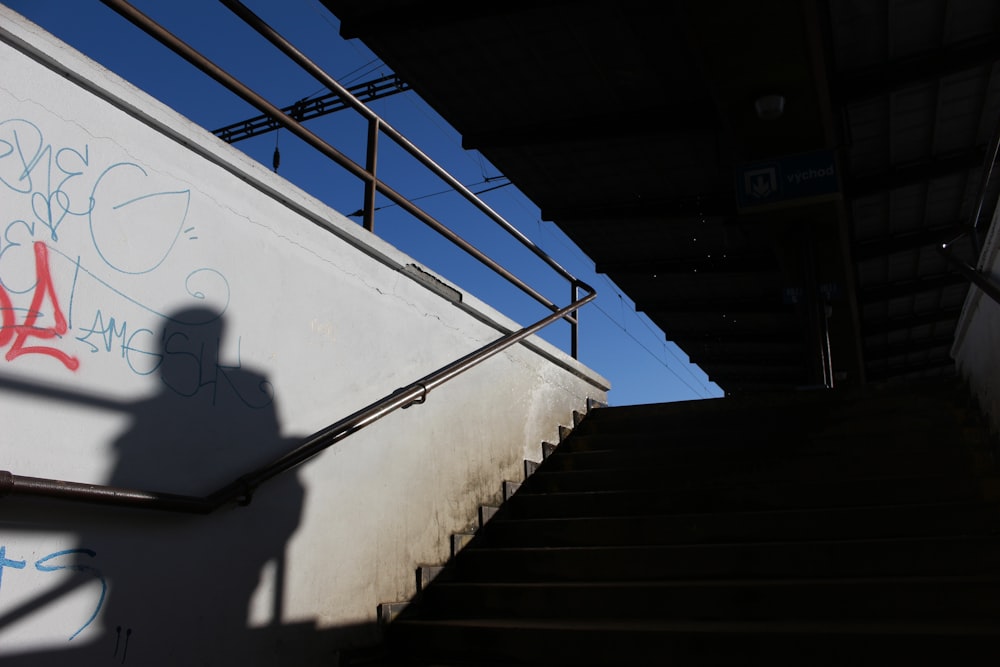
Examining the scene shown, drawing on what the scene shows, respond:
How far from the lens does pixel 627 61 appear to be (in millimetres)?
6535

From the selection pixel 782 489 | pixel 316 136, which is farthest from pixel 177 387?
pixel 782 489

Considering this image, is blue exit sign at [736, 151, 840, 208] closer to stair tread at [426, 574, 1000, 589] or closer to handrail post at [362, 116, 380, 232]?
handrail post at [362, 116, 380, 232]

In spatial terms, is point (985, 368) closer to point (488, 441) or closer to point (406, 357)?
point (488, 441)

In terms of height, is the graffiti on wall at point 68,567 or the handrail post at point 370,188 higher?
the handrail post at point 370,188

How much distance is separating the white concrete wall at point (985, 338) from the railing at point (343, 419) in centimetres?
252

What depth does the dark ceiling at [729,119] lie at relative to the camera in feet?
19.3

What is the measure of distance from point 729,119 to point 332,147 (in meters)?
4.59

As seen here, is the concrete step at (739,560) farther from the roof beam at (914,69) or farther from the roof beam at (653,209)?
the roof beam at (653,209)

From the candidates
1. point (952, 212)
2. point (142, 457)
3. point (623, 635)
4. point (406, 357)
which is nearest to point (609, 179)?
point (952, 212)

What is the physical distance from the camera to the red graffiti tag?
188 cm

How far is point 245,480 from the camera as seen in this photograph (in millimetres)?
2438

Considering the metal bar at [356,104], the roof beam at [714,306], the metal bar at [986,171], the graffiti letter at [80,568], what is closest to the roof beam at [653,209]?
the roof beam at [714,306]

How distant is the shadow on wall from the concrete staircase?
824mm

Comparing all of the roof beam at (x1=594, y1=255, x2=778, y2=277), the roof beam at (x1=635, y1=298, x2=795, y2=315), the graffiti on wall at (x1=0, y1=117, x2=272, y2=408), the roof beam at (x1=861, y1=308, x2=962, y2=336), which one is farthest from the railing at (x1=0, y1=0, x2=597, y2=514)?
the roof beam at (x1=861, y1=308, x2=962, y2=336)
